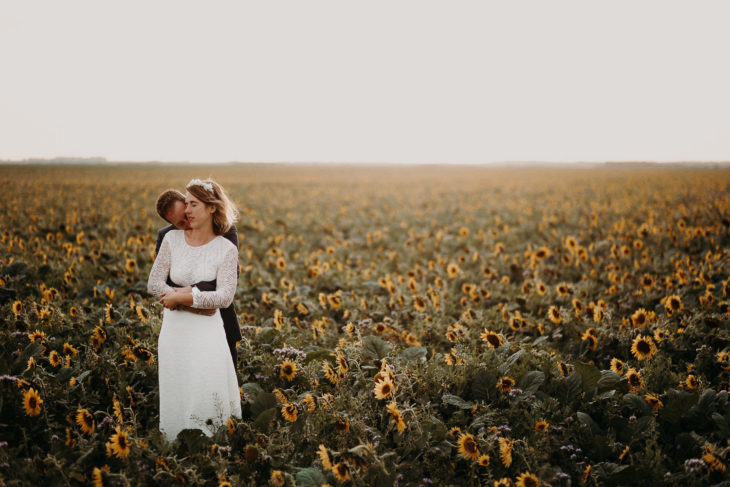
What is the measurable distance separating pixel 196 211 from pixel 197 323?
689 millimetres

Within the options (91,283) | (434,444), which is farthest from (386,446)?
(91,283)

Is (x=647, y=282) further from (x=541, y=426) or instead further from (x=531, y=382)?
(x=541, y=426)

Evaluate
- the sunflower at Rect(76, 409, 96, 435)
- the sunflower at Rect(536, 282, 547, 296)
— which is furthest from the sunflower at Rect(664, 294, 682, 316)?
the sunflower at Rect(76, 409, 96, 435)

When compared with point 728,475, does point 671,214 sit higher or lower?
higher

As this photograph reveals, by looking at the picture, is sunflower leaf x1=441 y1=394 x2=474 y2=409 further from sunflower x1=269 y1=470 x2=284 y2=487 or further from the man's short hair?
the man's short hair

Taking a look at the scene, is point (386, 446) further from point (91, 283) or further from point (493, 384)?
point (91, 283)

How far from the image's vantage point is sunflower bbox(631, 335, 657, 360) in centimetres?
333

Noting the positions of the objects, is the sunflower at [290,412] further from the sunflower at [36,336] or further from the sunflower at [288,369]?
the sunflower at [36,336]

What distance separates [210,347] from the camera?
2.60 meters

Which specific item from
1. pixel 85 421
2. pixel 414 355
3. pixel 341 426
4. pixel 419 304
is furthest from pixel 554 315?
pixel 85 421

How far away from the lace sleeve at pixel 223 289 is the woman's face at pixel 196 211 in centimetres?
25

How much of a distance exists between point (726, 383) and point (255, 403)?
359 centimetres

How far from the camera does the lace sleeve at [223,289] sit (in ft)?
8.13

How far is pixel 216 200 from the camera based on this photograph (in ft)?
8.59
